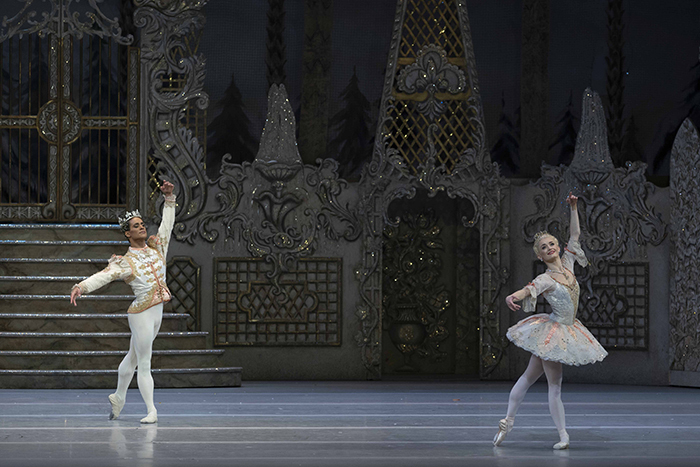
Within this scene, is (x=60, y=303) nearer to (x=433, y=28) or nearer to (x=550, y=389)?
(x=433, y=28)

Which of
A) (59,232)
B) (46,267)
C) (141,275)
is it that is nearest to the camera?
(141,275)

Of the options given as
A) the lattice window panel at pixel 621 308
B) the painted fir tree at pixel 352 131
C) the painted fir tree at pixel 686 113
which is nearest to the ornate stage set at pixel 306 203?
the lattice window panel at pixel 621 308

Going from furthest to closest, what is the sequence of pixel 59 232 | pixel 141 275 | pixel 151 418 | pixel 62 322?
pixel 59 232 → pixel 62 322 → pixel 141 275 → pixel 151 418

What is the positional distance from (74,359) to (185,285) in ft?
6.04

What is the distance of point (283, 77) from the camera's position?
12.1m

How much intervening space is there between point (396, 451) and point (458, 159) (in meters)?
6.24

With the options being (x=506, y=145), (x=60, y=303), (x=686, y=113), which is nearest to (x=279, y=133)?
(x=506, y=145)

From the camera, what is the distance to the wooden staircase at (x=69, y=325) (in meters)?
9.72

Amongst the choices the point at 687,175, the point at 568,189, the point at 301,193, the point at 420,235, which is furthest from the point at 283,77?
the point at 687,175

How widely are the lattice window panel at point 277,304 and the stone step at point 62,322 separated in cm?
134

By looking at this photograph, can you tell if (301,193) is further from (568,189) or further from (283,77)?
(568,189)

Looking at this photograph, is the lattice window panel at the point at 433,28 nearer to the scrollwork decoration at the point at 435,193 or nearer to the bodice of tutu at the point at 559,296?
the scrollwork decoration at the point at 435,193

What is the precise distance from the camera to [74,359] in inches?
384

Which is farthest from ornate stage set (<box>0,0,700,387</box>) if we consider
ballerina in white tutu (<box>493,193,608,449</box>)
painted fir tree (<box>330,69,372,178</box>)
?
ballerina in white tutu (<box>493,193,608,449</box>)
